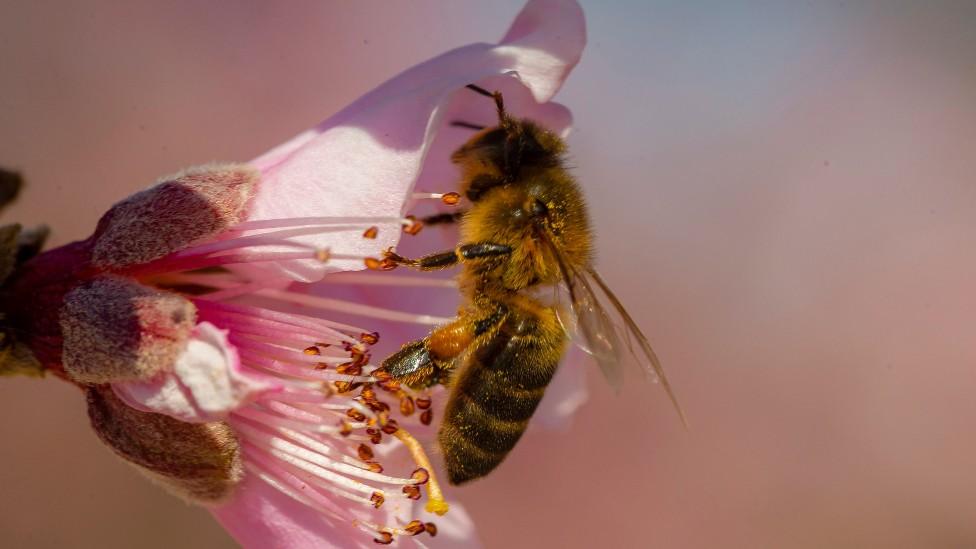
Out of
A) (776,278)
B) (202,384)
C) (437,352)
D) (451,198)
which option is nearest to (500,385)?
(437,352)

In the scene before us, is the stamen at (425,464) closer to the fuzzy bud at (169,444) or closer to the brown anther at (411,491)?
the brown anther at (411,491)

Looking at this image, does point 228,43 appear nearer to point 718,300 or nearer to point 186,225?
point 186,225

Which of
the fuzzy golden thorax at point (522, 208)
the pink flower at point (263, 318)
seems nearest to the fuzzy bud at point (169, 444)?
the pink flower at point (263, 318)

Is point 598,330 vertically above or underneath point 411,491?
above

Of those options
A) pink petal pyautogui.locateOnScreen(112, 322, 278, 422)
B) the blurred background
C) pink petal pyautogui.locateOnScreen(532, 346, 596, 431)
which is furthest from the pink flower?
the blurred background

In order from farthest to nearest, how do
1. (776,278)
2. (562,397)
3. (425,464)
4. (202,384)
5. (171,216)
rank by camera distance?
(776,278)
(562,397)
(425,464)
(171,216)
(202,384)

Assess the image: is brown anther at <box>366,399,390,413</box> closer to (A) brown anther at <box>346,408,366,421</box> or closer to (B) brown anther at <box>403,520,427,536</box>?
(A) brown anther at <box>346,408,366,421</box>

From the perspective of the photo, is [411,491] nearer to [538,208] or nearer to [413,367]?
[413,367]
